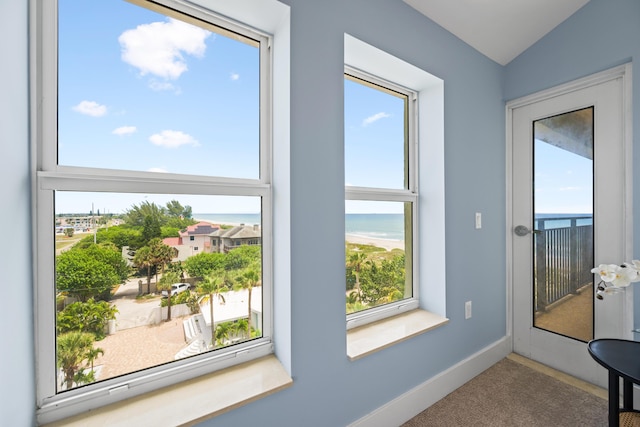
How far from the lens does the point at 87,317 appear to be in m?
1.01

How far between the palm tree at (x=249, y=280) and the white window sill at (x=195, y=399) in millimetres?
216

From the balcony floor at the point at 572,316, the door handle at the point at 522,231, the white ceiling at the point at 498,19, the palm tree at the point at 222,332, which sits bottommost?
the balcony floor at the point at 572,316

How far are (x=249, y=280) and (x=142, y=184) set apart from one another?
59 centimetres

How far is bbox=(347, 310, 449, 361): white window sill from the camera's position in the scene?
4.75 feet

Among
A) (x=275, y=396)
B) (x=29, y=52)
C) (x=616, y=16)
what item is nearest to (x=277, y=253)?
(x=275, y=396)

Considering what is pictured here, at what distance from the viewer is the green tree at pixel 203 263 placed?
3.93 feet

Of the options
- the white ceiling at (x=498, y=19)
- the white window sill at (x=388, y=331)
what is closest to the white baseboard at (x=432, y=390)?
the white window sill at (x=388, y=331)

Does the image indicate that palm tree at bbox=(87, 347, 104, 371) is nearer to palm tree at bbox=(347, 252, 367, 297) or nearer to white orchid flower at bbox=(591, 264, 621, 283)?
palm tree at bbox=(347, 252, 367, 297)

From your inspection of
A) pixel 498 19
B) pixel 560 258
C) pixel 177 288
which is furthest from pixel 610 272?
pixel 177 288

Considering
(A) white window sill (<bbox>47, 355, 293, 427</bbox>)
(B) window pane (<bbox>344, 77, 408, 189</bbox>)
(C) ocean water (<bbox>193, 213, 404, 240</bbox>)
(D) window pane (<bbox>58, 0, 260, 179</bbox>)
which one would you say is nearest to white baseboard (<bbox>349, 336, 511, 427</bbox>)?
(A) white window sill (<bbox>47, 355, 293, 427</bbox>)

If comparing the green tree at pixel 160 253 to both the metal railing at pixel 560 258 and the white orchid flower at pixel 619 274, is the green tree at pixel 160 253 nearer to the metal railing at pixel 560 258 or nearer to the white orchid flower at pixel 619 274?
the white orchid flower at pixel 619 274

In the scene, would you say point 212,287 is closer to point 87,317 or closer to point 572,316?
point 87,317

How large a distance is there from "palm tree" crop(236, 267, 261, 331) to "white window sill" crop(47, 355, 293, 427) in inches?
8.5

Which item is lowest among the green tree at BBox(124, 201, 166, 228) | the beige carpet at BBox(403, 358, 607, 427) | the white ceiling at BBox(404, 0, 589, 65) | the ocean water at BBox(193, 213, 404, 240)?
the beige carpet at BBox(403, 358, 607, 427)
